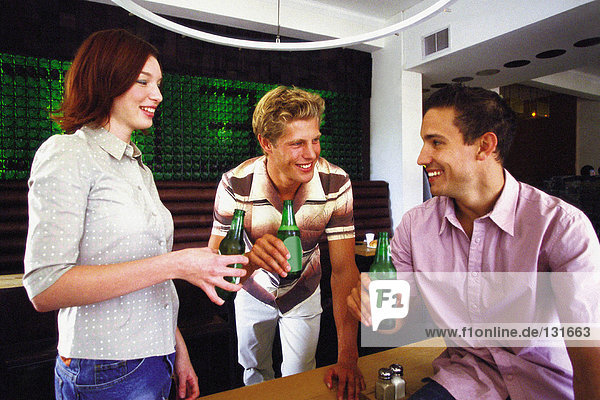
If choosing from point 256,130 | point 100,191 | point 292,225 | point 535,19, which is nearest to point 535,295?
point 292,225

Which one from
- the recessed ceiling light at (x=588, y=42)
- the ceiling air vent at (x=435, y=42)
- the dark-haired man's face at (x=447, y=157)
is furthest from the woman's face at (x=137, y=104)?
the recessed ceiling light at (x=588, y=42)

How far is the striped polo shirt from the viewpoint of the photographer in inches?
64.5

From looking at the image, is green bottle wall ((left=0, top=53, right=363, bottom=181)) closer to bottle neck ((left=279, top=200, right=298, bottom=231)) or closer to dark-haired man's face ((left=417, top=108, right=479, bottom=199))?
bottle neck ((left=279, top=200, right=298, bottom=231))

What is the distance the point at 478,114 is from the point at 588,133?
9108 mm

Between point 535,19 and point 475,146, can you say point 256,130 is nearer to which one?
point 475,146

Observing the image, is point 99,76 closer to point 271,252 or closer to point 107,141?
point 107,141

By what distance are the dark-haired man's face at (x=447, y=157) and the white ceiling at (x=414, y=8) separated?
269 centimetres

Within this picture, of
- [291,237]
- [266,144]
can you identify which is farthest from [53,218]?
[266,144]

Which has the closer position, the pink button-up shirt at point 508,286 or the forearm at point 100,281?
the forearm at point 100,281

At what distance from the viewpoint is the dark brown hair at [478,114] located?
135 centimetres

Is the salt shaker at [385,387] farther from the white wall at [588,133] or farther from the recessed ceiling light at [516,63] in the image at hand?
the white wall at [588,133]

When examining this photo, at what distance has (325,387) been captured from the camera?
1.26 meters

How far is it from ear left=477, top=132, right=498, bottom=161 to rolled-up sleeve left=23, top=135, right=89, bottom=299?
1215 mm

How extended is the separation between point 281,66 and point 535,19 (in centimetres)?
243
